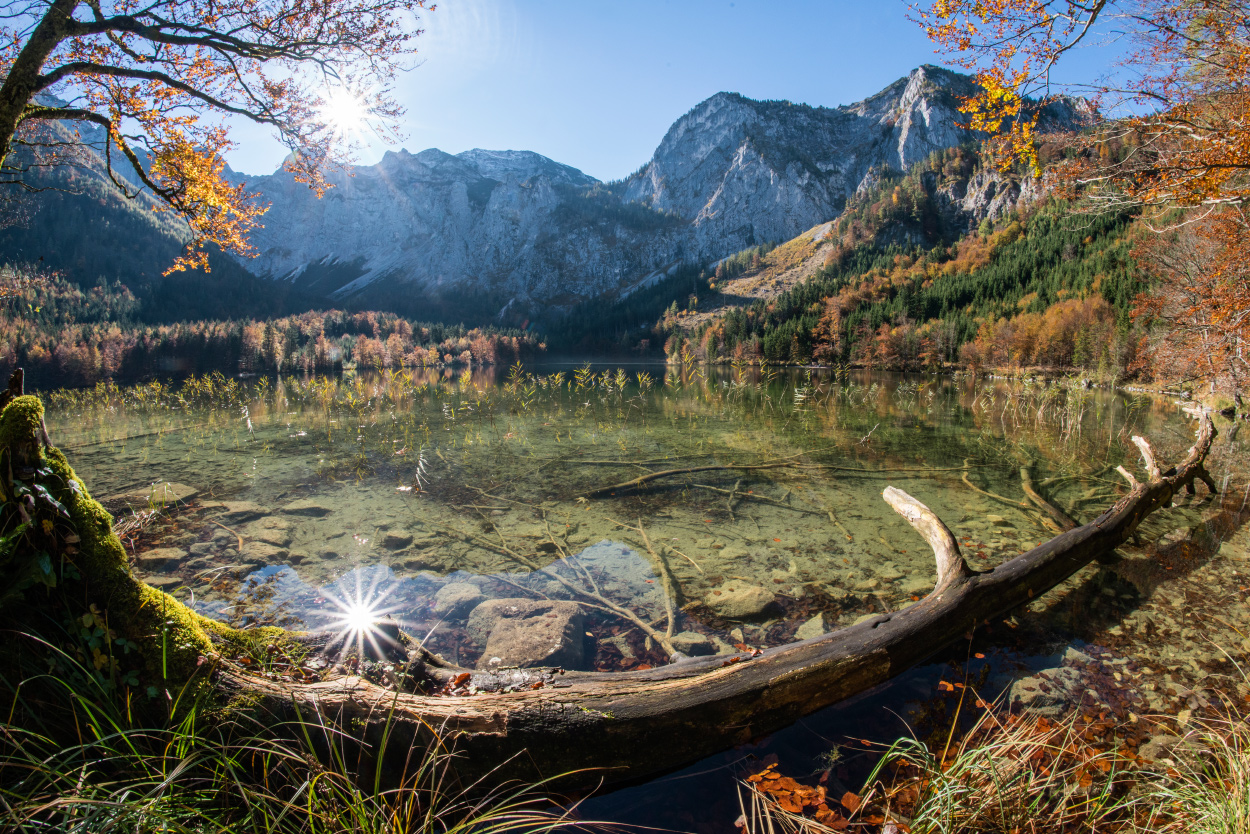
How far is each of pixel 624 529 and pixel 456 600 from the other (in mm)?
2780

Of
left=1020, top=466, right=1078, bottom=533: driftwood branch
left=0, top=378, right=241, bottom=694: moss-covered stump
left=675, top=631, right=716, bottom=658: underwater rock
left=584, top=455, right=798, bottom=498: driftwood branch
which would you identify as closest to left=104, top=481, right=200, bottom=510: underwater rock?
left=0, top=378, right=241, bottom=694: moss-covered stump

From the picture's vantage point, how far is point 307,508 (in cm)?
796

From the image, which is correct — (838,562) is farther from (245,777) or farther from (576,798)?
(245,777)

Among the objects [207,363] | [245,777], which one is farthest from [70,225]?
[245,777]

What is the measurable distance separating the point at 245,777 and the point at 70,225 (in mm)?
231099

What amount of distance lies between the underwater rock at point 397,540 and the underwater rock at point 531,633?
242 centimetres

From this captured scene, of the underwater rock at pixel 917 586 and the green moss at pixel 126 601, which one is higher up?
the green moss at pixel 126 601

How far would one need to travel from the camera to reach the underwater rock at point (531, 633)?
4074 millimetres

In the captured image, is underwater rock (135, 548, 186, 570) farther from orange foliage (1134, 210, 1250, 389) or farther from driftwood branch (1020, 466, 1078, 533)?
orange foliage (1134, 210, 1250, 389)

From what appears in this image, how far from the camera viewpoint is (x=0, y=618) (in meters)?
2.09

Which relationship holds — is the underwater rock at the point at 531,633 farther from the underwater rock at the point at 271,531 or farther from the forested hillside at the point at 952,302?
the forested hillside at the point at 952,302

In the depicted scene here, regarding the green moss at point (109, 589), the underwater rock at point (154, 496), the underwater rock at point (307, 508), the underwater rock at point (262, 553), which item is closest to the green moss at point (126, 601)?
the green moss at point (109, 589)

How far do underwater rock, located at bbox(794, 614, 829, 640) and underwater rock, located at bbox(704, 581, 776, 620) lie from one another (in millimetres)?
391

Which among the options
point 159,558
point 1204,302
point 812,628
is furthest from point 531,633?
point 1204,302
